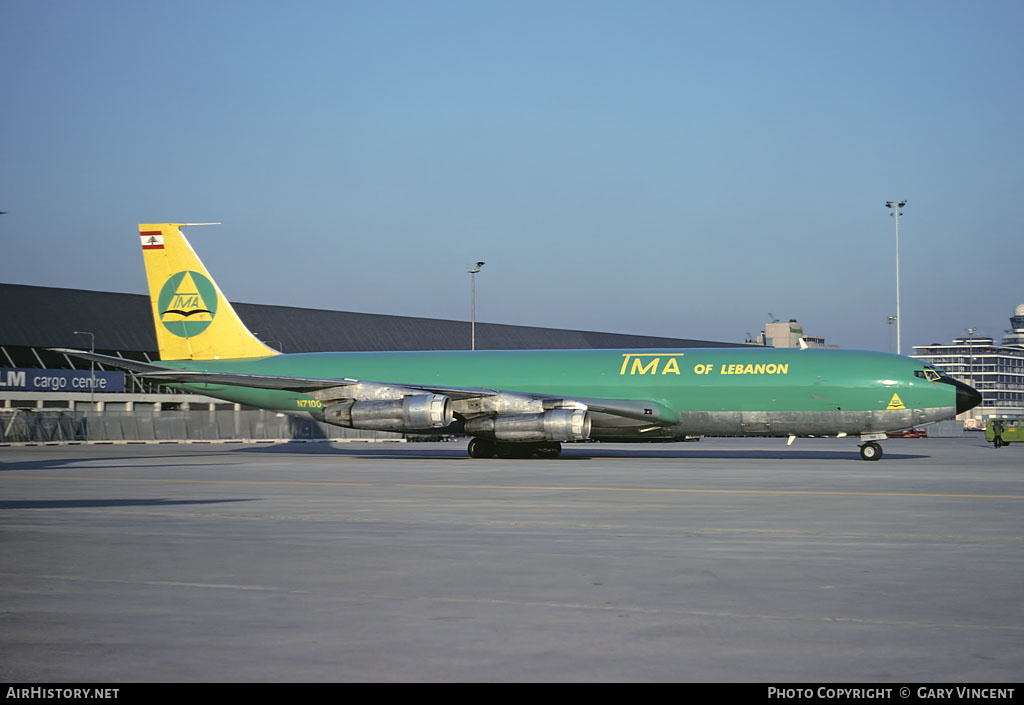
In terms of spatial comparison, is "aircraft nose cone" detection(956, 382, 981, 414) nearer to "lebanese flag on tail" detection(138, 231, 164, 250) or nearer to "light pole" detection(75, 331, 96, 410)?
"lebanese flag on tail" detection(138, 231, 164, 250)

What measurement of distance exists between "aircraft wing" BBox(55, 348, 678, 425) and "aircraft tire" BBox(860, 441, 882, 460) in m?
6.85

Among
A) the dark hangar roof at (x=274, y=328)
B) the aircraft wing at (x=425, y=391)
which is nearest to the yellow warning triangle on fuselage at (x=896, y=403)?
the aircraft wing at (x=425, y=391)

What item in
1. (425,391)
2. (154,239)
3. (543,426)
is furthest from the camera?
(154,239)

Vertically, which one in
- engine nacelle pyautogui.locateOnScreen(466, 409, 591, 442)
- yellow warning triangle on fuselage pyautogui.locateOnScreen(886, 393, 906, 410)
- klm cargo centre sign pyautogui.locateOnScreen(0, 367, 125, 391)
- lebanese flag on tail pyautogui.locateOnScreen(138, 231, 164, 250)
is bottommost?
engine nacelle pyautogui.locateOnScreen(466, 409, 591, 442)

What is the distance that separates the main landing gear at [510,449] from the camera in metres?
43.4

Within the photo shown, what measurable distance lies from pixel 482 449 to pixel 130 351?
59.8 m

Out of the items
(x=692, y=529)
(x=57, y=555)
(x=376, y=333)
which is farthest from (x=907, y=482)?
(x=376, y=333)

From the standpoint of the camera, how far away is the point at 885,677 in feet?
22.6

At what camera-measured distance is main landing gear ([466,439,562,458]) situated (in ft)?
143

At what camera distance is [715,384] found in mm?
39969

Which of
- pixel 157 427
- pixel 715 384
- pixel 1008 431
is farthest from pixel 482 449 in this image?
pixel 1008 431

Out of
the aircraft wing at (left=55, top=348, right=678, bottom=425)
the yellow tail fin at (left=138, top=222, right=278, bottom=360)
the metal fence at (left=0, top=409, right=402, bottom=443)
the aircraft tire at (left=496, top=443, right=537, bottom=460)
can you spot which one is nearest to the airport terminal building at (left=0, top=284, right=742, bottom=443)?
the metal fence at (left=0, top=409, right=402, bottom=443)

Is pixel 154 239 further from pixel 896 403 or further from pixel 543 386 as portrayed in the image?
pixel 896 403

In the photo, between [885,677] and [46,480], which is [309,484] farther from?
[885,677]
